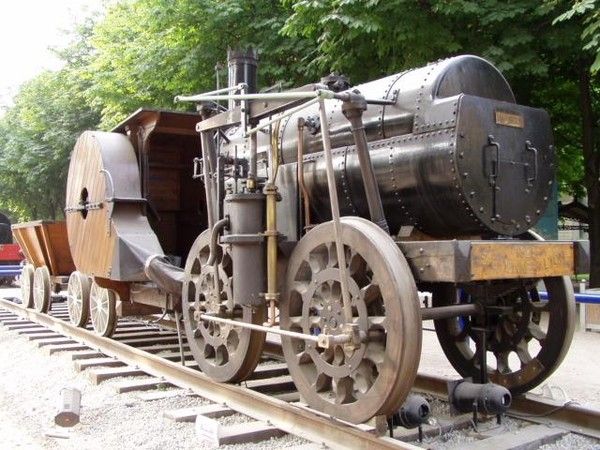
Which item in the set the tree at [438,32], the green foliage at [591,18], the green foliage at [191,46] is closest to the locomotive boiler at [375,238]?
the tree at [438,32]

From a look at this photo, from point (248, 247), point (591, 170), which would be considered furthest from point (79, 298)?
point (591, 170)

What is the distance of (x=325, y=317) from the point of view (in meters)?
4.15

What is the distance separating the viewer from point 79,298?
862 cm

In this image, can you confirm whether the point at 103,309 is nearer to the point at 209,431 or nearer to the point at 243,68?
the point at 243,68

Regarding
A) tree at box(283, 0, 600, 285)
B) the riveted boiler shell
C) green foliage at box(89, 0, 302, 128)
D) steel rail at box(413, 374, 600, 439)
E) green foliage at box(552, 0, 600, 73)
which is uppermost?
green foliage at box(89, 0, 302, 128)

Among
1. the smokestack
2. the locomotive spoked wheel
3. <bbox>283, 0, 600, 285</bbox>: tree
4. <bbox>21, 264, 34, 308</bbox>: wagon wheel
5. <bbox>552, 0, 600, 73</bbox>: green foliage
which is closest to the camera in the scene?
the locomotive spoked wheel

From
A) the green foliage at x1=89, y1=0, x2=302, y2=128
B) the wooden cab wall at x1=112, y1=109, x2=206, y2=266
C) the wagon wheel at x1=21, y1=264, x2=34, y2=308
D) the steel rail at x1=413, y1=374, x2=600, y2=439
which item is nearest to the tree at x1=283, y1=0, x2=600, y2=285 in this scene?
the green foliage at x1=89, y1=0, x2=302, y2=128

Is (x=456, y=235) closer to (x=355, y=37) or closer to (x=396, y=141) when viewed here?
(x=396, y=141)

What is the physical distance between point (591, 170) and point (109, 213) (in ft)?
30.9

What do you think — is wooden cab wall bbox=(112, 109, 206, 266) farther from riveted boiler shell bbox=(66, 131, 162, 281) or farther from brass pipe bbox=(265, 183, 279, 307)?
brass pipe bbox=(265, 183, 279, 307)

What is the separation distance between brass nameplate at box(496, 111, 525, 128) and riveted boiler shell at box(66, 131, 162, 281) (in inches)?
144

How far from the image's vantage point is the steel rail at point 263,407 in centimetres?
385

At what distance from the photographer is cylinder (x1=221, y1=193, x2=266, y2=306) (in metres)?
4.69

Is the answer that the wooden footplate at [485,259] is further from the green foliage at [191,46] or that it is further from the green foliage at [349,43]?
the green foliage at [191,46]
